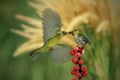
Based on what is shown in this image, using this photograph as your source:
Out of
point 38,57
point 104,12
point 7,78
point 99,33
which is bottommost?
point 7,78

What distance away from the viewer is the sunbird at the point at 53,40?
170 cm

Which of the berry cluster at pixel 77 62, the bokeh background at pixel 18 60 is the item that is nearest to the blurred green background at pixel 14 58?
the bokeh background at pixel 18 60

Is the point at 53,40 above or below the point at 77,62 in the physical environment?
above

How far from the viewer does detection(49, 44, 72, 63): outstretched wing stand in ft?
5.63

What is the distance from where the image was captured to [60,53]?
1.73 metres

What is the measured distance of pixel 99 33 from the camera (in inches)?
74.2

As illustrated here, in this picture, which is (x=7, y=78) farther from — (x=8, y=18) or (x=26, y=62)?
(x=8, y=18)

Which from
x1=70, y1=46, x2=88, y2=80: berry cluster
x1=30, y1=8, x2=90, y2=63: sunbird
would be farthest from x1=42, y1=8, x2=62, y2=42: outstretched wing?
x1=70, y1=46, x2=88, y2=80: berry cluster

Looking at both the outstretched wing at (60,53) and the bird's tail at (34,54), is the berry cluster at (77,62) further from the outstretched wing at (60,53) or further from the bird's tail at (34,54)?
the bird's tail at (34,54)

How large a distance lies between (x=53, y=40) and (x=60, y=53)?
0.08 metres

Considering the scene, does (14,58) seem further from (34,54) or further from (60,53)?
(60,53)

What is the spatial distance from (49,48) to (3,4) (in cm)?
31

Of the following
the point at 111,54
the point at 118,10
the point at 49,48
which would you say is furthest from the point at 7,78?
the point at 118,10

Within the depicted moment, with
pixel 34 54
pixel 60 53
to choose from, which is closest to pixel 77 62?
pixel 60 53
